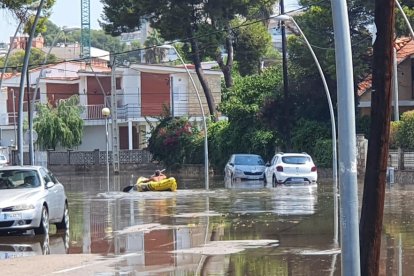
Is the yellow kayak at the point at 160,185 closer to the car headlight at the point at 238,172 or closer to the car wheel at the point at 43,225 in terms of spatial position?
the car headlight at the point at 238,172

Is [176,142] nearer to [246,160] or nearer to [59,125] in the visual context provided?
[59,125]

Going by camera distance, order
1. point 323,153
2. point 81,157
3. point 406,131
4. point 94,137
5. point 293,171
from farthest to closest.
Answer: point 94,137, point 81,157, point 323,153, point 406,131, point 293,171

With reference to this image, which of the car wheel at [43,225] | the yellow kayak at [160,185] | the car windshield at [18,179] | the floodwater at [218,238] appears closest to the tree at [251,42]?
the yellow kayak at [160,185]

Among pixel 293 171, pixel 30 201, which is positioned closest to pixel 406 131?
pixel 293 171

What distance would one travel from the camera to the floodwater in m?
13.4

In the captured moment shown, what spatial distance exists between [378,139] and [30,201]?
10.3 m

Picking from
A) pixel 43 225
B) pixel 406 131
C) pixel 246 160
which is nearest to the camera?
pixel 43 225

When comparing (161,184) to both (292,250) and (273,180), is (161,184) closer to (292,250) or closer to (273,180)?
(273,180)

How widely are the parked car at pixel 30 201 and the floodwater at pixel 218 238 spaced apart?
0.33 metres

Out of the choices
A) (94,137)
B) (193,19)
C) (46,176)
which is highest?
(193,19)

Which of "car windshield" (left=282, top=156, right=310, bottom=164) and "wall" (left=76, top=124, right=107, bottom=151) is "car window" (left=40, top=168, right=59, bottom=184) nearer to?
"car windshield" (left=282, top=156, right=310, bottom=164)

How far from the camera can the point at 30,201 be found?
18.2m

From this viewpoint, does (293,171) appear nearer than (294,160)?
Yes

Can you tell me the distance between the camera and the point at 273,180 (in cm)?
3931
